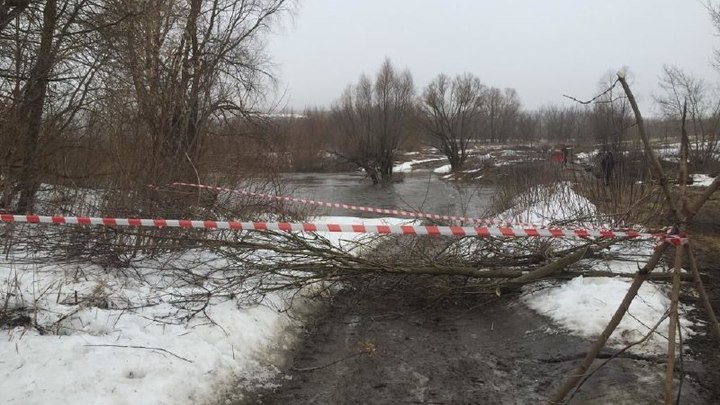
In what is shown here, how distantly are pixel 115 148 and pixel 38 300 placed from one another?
3542 mm

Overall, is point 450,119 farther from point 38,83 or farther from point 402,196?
point 38,83

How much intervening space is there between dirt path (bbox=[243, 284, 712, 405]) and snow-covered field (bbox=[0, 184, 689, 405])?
264 mm

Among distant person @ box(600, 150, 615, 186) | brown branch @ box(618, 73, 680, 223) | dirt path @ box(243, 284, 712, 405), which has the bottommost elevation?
dirt path @ box(243, 284, 712, 405)

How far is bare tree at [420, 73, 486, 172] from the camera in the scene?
2047 inches

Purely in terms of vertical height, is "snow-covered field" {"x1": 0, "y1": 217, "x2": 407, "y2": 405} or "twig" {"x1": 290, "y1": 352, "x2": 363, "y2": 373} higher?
"snow-covered field" {"x1": 0, "y1": 217, "x2": 407, "y2": 405}

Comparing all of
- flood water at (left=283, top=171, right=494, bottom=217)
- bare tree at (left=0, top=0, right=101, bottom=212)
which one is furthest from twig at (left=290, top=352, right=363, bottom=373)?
flood water at (left=283, top=171, right=494, bottom=217)

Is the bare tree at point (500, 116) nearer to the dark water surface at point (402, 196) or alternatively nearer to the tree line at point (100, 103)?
the dark water surface at point (402, 196)

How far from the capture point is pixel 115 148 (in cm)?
781

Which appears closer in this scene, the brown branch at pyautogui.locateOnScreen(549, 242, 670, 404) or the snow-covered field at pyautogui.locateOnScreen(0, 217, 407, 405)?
the brown branch at pyautogui.locateOnScreen(549, 242, 670, 404)

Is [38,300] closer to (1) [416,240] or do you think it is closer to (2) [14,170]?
(2) [14,170]

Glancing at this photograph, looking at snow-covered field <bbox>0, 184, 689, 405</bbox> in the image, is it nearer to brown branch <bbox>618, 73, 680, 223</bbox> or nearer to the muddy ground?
the muddy ground

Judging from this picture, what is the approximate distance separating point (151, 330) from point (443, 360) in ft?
8.59

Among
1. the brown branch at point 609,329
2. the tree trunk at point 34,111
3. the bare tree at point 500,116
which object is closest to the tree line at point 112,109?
the tree trunk at point 34,111

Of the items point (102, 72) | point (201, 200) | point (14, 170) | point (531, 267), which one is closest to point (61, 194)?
point (14, 170)
